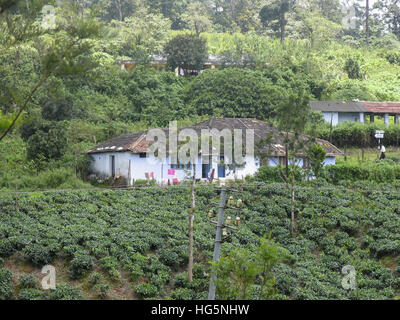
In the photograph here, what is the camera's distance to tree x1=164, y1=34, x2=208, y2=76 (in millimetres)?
50875

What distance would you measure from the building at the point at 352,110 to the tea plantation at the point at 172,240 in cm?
1507

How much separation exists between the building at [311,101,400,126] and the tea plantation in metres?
15.1

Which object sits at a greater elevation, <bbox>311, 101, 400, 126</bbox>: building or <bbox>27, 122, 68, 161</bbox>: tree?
<bbox>311, 101, 400, 126</bbox>: building

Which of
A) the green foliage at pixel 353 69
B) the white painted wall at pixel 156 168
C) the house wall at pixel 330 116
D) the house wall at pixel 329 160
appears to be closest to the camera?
the white painted wall at pixel 156 168

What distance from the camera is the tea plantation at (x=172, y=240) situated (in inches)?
789

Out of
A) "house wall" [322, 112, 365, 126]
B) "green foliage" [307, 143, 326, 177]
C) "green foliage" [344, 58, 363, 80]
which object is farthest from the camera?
"green foliage" [344, 58, 363, 80]

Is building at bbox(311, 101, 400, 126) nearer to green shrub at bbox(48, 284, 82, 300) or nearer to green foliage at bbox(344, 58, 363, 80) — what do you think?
green foliage at bbox(344, 58, 363, 80)

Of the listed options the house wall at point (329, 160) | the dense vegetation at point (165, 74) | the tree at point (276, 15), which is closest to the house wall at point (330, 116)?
the dense vegetation at point (165, 74)

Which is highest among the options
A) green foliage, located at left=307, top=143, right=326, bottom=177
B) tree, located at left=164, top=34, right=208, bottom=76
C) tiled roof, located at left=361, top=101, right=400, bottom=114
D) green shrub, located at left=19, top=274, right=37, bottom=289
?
tree, located at left=164, top=34, right=208, bottom=76

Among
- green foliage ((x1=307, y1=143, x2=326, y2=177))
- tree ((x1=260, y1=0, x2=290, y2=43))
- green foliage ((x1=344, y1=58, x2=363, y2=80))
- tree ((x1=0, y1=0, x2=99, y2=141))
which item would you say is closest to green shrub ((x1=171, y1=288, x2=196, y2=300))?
tree ((x1=0, y1=0, x2=99, y2=141))

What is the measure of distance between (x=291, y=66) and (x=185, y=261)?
34564 mm

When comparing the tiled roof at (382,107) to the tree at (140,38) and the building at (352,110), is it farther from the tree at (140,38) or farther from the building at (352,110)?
the tree at (140,38)

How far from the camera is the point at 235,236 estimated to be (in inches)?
964
